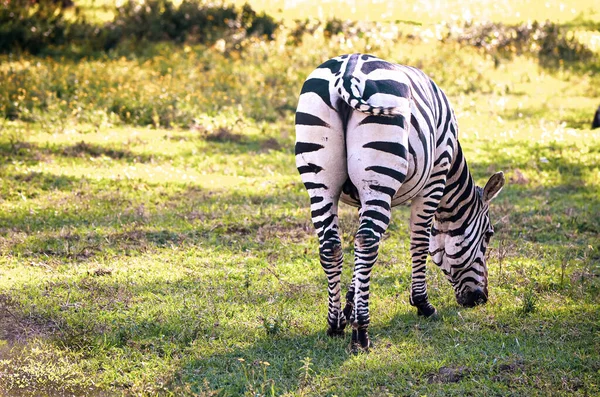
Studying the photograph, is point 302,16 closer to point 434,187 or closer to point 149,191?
point 149,191

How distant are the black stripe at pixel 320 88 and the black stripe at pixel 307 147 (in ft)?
Result: 1.04

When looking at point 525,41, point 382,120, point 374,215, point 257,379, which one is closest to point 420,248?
point 374,215

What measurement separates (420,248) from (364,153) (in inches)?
59.8

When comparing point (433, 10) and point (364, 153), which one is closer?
point (364, 153)

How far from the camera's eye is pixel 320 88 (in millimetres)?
5598

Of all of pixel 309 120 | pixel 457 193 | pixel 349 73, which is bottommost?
pixel 457 193

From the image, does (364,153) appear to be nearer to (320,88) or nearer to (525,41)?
(320,88)

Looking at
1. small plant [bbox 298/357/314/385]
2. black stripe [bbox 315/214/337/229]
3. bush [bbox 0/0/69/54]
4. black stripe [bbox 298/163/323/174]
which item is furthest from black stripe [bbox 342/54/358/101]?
bush [bbox 0/0/69/54]

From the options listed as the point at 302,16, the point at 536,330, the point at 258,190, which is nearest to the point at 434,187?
the point at 536,330

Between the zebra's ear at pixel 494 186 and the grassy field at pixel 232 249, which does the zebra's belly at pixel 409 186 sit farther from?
the grassy field at pixel 232 249

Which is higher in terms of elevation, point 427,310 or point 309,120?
point 309,120

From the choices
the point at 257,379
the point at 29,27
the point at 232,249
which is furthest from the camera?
the point at 29,27

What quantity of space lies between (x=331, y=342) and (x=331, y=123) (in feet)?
5.93

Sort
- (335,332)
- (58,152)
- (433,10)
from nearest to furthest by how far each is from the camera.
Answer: (335,332), (58,152), (433,10)
